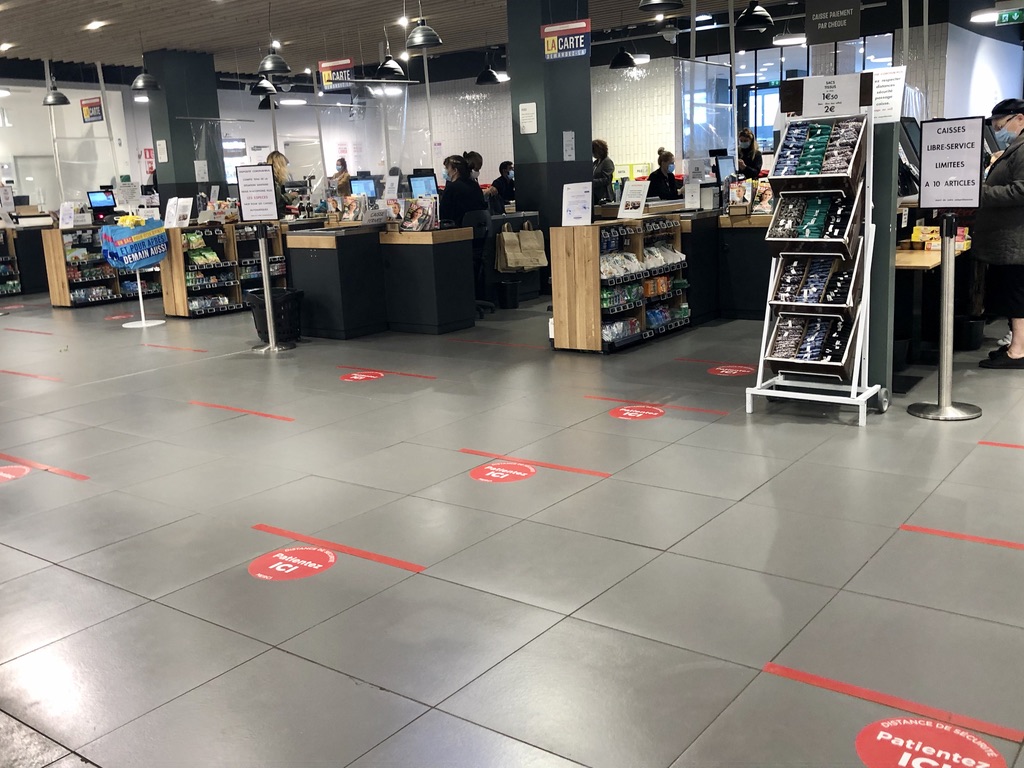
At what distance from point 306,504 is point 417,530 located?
70 cm

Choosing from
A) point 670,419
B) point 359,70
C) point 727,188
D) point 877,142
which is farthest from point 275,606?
point 359,70

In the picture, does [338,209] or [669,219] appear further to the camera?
[338,209]

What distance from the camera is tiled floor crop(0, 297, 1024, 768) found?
2.57 metres

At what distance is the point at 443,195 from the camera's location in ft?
33.1

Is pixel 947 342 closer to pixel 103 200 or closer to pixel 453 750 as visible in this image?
pixel 453 750

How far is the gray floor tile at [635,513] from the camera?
155 inches

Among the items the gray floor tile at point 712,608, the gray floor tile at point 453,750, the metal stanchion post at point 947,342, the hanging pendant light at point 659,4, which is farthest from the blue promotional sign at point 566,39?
the gray floor tile at point 453,750

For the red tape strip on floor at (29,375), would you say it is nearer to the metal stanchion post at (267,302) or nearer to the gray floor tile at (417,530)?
the metal stanchion post at (267,302)

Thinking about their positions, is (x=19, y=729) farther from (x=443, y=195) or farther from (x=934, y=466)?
(x=443, y=195)

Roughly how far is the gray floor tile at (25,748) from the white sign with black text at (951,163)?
16.1 ft

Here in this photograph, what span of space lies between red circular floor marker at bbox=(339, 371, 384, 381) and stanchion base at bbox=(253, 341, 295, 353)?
4.80ft

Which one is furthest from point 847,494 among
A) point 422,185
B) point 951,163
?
point 422,185

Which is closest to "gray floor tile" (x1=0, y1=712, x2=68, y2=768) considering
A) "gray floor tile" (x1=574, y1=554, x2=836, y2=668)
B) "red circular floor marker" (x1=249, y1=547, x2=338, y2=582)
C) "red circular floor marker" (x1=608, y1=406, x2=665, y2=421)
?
"red circular floor marker" (x1=249, y1=547, x2=338, y2=582)

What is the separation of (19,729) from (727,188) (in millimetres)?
8005
